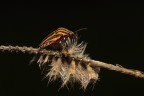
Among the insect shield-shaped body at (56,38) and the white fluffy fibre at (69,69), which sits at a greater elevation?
the insect shield-shaped body at (56,38)

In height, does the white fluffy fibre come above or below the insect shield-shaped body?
below

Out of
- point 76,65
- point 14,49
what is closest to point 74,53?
point 76,65

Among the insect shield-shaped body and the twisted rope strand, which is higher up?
the insect shield-shaped body

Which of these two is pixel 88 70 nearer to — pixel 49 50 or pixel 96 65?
pixel 96 65

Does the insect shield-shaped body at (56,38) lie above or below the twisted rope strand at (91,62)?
above
